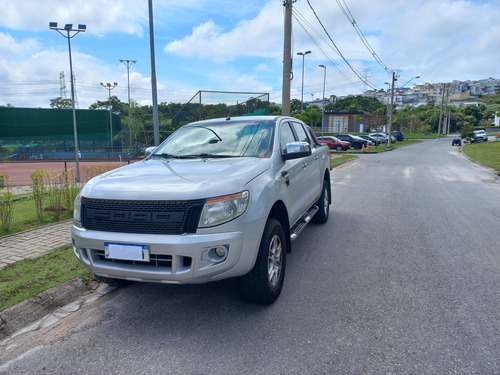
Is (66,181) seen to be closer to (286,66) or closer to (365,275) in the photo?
(365,275)

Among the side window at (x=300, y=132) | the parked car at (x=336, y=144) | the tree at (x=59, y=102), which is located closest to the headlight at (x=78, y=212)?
the side window at (x=300, y=132)

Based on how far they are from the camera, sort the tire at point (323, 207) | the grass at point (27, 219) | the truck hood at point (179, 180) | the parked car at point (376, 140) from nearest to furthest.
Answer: the truck hood at point (179, 180) → the grass at point (27, 219) → the tire at point (323, 207) → the parked car at point (376, 140)

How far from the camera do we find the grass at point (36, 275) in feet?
11.6

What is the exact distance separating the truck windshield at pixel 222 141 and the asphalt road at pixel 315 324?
1.51 metres

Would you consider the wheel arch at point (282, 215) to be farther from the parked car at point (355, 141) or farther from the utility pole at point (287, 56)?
the parked car at point (355, 141)

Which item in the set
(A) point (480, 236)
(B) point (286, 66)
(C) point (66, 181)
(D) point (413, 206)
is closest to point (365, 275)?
(A) point (480, 236)

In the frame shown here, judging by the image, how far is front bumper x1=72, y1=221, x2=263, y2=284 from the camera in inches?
111

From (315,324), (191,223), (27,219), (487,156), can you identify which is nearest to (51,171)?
(27,219)

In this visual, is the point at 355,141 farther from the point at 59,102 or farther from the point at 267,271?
the point at 59,102

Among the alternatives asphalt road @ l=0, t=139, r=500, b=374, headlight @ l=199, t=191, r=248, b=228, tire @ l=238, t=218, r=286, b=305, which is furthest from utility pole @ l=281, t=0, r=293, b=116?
headlight @ l=199, t=191, r=248, b=228

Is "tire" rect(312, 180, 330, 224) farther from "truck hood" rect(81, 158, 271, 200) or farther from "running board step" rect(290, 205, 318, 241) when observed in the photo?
"truck hood" rect(81, 158, 271, 200)

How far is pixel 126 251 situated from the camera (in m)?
2.93

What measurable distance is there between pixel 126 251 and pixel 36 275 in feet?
5.99

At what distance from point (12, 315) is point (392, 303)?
3.56 metres
